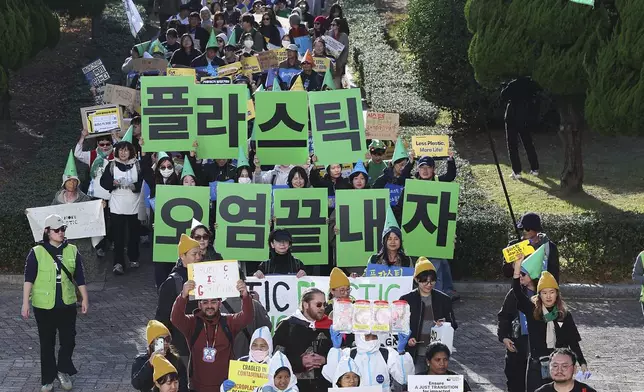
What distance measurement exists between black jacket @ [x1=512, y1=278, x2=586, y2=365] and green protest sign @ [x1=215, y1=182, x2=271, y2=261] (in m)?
3.88

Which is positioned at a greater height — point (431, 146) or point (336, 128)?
point (336, 128)

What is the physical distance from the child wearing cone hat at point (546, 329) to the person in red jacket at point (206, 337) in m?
2.58

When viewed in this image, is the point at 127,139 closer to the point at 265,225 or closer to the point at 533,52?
the point at 265,225

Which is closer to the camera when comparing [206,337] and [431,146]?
[206,337]

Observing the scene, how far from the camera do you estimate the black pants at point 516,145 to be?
21000 mm

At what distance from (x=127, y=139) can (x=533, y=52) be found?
5.82m

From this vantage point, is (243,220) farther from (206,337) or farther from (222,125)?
(206,337)

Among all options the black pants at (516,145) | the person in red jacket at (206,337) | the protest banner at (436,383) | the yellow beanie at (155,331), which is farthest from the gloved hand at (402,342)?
the black pants at (516,145)

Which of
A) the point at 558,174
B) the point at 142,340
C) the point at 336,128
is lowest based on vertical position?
the point at 142,340

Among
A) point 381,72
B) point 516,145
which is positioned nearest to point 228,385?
point 516,145

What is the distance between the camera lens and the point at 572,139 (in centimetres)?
1967

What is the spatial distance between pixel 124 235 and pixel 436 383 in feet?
22.6

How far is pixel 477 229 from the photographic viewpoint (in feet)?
54.2

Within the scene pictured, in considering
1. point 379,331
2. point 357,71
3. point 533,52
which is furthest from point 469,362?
point 357,71
